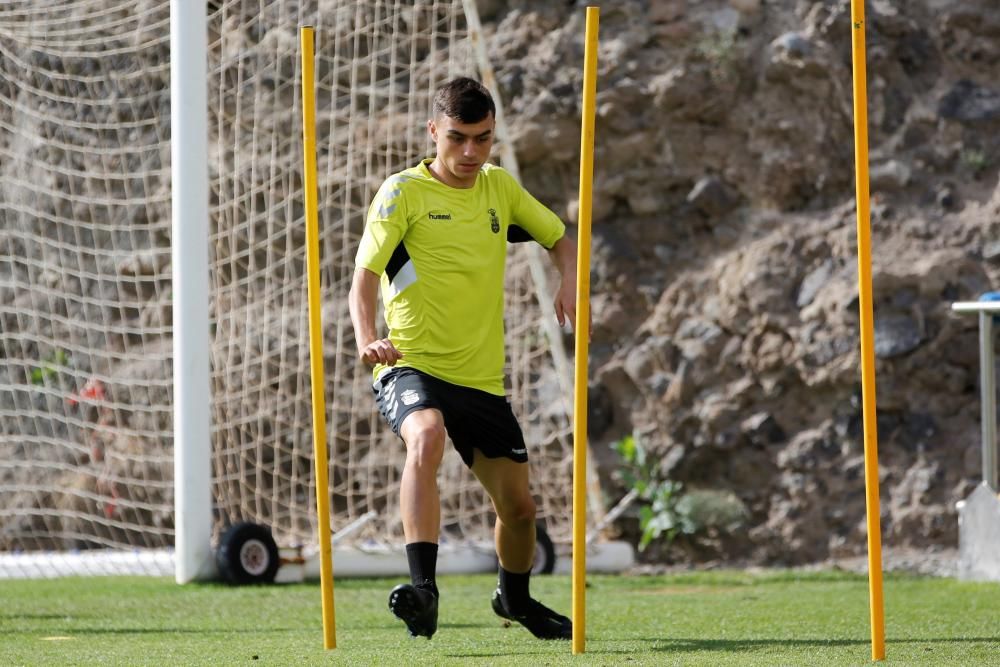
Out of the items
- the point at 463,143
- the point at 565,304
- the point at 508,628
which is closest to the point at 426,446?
the point at 565,304

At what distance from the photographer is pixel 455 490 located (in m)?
9.15

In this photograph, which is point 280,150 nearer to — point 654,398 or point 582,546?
point 654,398

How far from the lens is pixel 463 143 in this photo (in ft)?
→ 14.2

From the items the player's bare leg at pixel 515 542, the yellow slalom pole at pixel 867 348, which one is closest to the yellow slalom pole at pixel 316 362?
the player's bare leg at pixel 515 542

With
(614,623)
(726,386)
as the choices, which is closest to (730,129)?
(726,386)

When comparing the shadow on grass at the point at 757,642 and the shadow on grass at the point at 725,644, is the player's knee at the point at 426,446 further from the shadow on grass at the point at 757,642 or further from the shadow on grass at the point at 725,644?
the shadow on grass at the point at 757,642

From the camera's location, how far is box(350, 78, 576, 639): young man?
4.30 metres

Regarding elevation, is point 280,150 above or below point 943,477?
above

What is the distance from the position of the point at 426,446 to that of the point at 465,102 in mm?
991

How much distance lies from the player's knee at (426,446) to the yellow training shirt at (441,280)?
29 centimetres

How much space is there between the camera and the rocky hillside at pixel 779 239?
8391 mm

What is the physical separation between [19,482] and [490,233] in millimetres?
6599

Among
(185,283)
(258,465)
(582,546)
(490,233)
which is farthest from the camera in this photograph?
(258,465)

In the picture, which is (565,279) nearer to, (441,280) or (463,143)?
(441,280)
